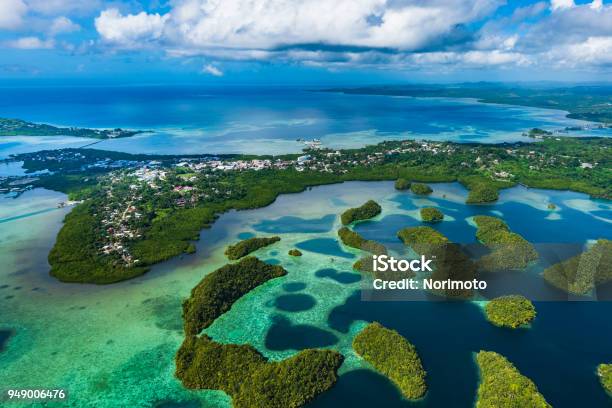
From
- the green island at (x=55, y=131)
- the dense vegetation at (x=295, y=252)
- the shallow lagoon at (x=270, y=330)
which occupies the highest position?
the green island at (x=55, y=131)

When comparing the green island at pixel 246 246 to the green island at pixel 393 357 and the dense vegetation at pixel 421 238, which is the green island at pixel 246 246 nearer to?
the dense vegetation at pixel 421 238

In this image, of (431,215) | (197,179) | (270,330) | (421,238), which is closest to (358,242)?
(421,238)

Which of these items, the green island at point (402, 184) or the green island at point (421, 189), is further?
the green island at point (402, 184)

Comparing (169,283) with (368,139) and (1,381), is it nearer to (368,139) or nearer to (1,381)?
(1,381)

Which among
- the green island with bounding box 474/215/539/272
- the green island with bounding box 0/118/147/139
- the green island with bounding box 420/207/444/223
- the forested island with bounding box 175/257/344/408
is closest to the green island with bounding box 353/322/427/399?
the forested island with bounding box 175/257/344/408

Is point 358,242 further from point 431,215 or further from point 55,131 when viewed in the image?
point 55,131

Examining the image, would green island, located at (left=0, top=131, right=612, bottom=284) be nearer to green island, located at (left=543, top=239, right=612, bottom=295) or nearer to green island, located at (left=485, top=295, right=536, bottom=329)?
green island, located at (left=485, top=295, right=536, bottom=329)

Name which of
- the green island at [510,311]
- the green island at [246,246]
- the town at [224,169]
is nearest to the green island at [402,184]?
the town at [224,169]
